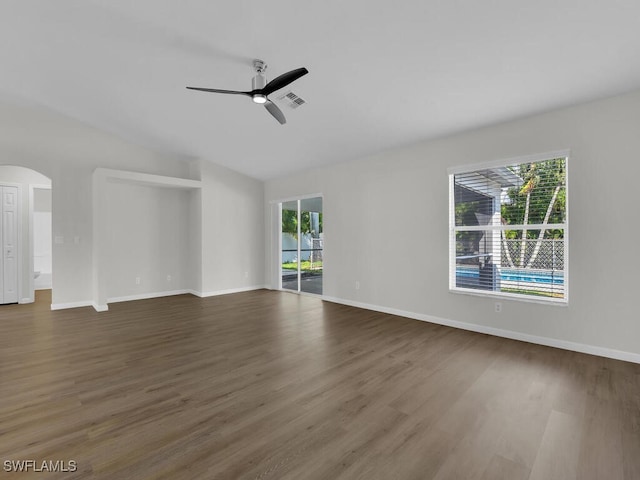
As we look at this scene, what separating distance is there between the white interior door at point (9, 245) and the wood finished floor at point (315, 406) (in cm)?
281

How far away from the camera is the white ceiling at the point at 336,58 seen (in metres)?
2.37

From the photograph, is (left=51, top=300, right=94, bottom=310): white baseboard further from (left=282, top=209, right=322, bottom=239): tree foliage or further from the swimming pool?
the swimming pool

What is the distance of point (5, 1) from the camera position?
2859mm

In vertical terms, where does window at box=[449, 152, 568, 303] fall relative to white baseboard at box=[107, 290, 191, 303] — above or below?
above

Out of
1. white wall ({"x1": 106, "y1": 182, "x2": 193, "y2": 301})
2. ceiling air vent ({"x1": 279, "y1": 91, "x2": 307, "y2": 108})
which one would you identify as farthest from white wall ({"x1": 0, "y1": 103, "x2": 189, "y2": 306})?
ceiling air vent ({"x1": 279, "y1": 91, "x2": 307, "y2": 108})

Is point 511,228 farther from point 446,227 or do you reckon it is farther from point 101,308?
point 101,308

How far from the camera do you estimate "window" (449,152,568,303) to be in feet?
11.5

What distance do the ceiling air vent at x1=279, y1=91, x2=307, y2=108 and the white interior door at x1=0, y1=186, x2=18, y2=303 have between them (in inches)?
230

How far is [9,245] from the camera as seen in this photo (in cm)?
581

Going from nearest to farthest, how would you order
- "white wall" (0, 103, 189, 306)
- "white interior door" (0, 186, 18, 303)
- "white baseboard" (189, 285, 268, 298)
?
"white wall" (0, 103, 189, 306) < "white interior door" (0, 186, 18, 303) < "white baseboard" (189, 285, 268, 298)

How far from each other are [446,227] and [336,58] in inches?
105

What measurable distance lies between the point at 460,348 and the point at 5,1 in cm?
575

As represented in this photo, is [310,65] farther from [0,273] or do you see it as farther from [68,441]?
[0,273]

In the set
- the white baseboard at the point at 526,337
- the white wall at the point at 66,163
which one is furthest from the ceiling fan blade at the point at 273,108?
the white wall at the point at 66,163
